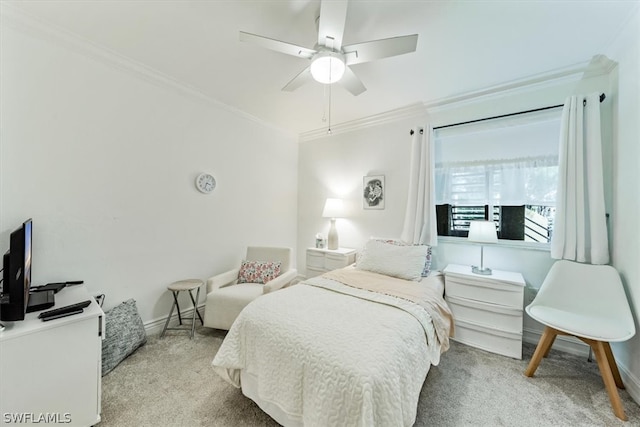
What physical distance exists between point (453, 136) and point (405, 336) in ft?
8.22

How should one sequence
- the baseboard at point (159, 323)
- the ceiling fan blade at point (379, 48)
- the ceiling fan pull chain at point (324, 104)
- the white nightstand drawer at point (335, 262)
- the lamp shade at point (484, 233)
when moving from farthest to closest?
the white nightstand drawer at point (335, 262) → the ceiling fan pull chain at point (324, 104) → the baseboard at point (159, 323) → the lamp shade at point (484, 233) → the ceiling fan blade at point (379, 48)

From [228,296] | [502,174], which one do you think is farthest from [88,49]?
[502,174]

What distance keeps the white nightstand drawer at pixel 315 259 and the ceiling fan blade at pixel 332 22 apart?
2.60m

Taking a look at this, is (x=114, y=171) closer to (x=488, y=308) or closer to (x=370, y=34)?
(x=370, y=34)

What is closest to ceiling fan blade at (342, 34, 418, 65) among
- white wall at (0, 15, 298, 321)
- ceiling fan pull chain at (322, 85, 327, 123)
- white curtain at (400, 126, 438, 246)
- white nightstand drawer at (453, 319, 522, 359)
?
ceiling fan pull chain at (322, 85, 327, 123)

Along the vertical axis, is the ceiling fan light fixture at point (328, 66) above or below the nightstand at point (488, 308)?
above

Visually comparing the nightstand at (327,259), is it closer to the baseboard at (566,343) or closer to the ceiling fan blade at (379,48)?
the baseboard at (566,343)

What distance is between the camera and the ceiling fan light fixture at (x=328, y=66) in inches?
66.0

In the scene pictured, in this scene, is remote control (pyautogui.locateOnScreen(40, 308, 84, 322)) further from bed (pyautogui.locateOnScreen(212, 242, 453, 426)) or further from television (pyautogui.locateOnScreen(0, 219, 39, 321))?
bed (pyautogui.locateOnScreen(212, 242, 453, 426))

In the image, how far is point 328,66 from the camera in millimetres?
1743

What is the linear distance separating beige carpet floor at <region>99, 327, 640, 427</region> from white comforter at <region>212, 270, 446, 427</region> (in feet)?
0.80

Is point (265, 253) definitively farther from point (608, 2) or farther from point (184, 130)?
point (608, 2)

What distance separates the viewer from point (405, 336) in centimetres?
139

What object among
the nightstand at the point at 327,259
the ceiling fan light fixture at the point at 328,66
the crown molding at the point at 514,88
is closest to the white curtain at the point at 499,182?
the crown molding at the point at 514,88
